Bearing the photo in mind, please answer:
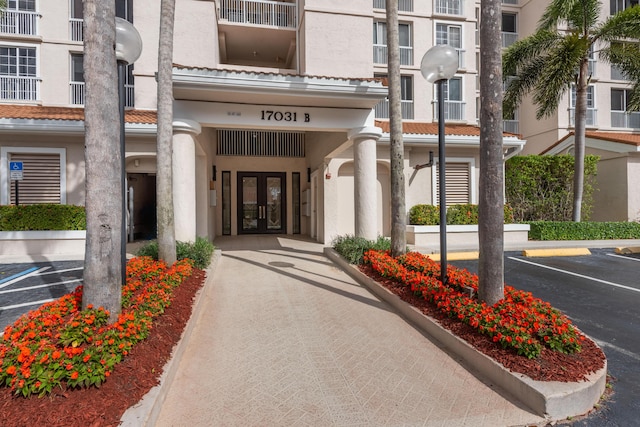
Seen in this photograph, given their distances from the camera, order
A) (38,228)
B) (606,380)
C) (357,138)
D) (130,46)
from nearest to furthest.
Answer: (606,380) → (130,46) → (357,138) → (38,228)

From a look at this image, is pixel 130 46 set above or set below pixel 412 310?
above

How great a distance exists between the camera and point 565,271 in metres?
7.94

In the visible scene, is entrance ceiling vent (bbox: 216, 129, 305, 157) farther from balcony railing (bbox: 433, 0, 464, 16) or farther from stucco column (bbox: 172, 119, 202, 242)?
balcony railing (bbox: 433, 0, 464, 16)

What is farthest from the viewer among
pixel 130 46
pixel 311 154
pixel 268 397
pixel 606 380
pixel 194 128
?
pixel 311 154

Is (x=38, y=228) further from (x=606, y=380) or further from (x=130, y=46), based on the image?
(x=606, y=380)

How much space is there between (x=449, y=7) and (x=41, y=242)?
66.7 ft

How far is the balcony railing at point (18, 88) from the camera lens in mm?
13453

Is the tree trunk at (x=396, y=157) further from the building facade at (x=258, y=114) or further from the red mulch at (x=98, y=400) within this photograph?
the red mulch at (x=98, y=400)

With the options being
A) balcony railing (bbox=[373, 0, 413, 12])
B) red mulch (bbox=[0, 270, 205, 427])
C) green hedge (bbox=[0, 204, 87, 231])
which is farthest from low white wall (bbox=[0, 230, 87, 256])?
balcony railing (bbox=[373, 0, 413, 12])

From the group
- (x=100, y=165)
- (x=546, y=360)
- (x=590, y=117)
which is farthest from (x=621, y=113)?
(x=100, y=165)

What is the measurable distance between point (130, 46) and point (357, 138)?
5387 millimetres

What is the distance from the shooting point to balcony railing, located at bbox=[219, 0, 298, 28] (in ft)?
48.2

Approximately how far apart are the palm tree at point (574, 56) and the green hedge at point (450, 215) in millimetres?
4119

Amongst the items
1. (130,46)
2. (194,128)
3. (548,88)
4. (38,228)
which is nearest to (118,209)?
(130,46)
